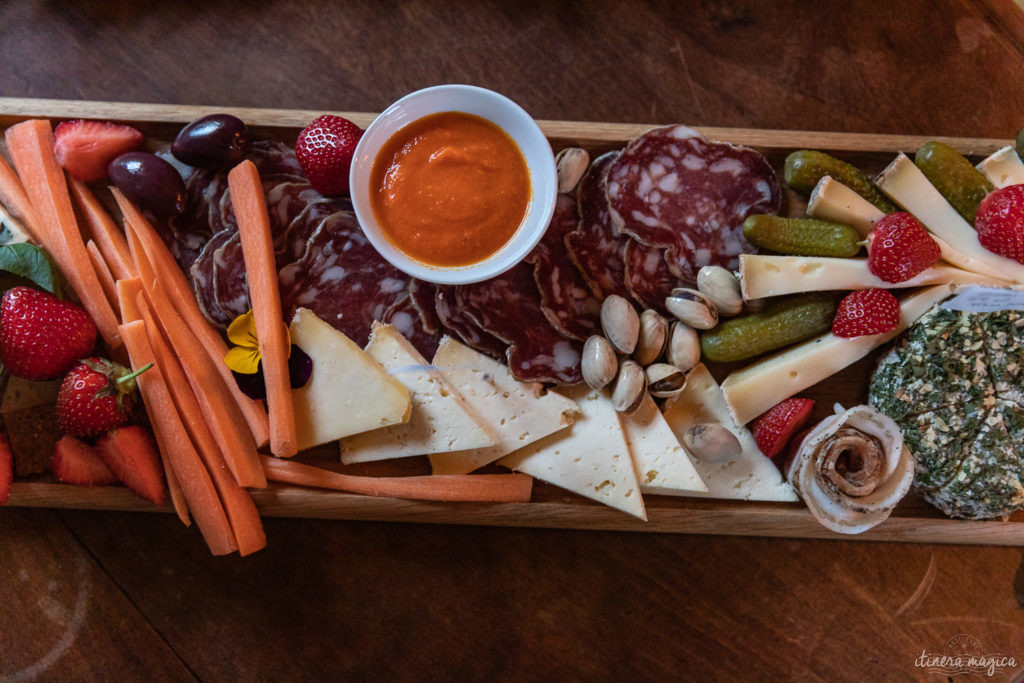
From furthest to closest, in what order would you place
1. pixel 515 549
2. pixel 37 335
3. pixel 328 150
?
pixel 515 549 → pixel 328 150 → pixel 37 335

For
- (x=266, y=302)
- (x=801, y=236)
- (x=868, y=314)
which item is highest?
(x=801, y=236)

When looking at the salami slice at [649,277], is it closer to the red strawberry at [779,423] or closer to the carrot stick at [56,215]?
the red strawberry at [779,423]

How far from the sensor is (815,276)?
166 centimetres

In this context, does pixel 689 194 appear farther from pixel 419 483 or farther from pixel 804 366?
pixel 419 483

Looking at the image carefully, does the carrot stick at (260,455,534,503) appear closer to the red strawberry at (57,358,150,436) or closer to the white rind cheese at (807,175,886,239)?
the red strawberry at (57,358,150,436)

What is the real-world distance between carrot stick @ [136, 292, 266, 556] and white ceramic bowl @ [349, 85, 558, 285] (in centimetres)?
61

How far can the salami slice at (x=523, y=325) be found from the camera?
1.70 metres

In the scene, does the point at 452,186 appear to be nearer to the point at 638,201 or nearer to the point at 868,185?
the point at 638,201

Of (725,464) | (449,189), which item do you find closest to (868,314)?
(725,464)

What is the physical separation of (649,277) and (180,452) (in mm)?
Result: 1252

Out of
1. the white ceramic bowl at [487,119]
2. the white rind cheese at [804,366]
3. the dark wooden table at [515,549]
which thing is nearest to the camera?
the white ceramic bowl at [487,119]

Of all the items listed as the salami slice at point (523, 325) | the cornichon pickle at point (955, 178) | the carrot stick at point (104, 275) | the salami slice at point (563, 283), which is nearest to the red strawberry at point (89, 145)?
the carrot stick at point (104, 275)

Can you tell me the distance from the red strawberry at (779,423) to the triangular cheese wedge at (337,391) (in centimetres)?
89

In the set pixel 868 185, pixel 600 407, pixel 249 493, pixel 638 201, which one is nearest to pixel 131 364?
pixel 249 493
